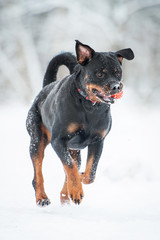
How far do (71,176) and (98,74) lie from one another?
108 centimetres

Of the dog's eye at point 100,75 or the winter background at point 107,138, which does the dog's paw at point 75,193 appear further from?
the dog's eye at point 100,75

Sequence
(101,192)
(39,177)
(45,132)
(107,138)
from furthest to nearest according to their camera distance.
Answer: (107,138) < (101,192) < (45,132) < (39,177)

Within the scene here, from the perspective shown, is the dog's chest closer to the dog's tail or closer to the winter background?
the winter background

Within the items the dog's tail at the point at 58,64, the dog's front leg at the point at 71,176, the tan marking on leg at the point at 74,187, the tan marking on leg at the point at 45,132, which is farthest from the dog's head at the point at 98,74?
the tan marking on leg at the point at 45,132

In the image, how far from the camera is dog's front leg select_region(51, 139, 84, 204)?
4227mm

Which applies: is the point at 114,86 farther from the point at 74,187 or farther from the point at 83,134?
the point at 74,187

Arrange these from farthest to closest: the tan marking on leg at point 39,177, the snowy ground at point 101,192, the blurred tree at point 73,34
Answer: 1. the blurred tree at point 73,34
2. the tan marking on leg at point 39,177
3. the snowy ground at point 101,192

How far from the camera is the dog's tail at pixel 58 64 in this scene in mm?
5410

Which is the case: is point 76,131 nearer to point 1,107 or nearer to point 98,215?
point 98,215

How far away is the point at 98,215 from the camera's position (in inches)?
173

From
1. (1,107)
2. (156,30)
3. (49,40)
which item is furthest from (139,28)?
(1,107)

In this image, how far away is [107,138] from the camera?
11.5m

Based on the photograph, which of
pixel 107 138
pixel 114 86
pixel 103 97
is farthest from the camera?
pixel 107 138

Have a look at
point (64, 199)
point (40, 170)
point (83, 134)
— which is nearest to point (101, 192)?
point (64, 199)
